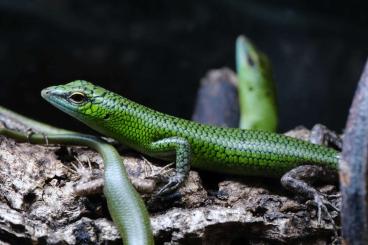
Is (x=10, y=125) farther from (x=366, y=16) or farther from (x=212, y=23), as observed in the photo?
(x=366, y=16)

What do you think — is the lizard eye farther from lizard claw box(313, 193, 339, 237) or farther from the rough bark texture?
lizard claw box(313, 193, 339, 237)

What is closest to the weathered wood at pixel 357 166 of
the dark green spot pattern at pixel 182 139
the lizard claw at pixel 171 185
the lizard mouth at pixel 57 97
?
the lizard claw at pixel 171 185

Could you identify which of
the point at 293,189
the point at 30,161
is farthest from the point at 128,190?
the point at 293,189

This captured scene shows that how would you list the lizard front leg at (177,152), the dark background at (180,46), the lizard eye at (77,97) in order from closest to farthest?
1. the lizard front leg at (177,152)
2. the lizard eye at (77,97)
3. the dark background at (180,46)

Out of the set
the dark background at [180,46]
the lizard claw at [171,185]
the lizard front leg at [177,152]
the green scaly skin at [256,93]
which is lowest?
the lizard claw at [171,185]

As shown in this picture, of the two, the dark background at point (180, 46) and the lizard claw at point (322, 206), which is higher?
the dark background at point (180, 46)

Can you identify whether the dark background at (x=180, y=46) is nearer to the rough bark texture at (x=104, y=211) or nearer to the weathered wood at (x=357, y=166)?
the rough bark texture at (x=104, y=211)

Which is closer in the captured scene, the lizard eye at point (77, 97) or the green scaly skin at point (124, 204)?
the green scaly skin at point (124, 204)
